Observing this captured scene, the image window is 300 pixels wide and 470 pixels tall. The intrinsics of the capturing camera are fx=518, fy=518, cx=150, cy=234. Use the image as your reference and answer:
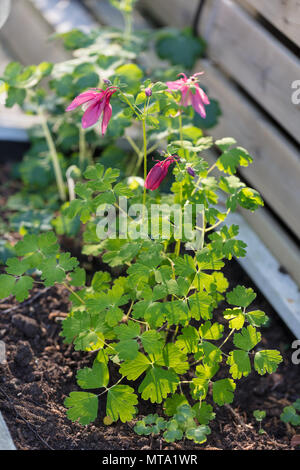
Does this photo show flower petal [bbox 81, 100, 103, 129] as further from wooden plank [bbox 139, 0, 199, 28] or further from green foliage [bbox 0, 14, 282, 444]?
wooden plank [bbox 139, 0, 199, 28]

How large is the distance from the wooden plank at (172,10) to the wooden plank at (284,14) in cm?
69

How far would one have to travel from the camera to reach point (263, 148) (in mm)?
2332

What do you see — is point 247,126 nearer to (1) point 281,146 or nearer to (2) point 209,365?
(1) point 281,146

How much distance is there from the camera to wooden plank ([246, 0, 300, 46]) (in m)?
2.06

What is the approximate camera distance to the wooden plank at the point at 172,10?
2.89 m

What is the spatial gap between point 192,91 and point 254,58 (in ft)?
2.84

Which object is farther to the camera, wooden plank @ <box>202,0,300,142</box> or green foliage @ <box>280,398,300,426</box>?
wooden plank @ <box>202,0,300,142</box>

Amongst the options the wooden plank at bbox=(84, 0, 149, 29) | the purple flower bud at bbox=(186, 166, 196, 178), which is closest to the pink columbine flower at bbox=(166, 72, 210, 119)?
the purple flower bud at bbox=(186, 166, 196, 178)

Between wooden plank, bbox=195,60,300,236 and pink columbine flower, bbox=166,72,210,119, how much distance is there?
0.67 m

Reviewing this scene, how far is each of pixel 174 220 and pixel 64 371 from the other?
2.14ft

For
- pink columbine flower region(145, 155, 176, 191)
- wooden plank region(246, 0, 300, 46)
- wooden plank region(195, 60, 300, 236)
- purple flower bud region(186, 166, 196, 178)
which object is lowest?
pink columbine flower region(145, 155, 176, 191)

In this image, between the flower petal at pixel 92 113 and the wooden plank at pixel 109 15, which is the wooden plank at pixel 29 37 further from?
the flower petal at pixel 92 113

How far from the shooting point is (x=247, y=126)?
2.42 m
